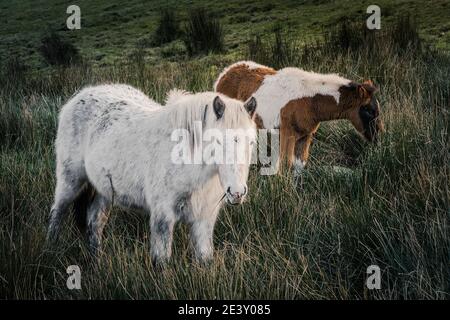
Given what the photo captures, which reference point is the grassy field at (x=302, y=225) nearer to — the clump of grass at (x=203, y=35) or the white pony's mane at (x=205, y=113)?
the white pony's mane at (x=205, y=113)

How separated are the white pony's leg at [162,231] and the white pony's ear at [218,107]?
618 mm

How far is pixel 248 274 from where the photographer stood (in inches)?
117

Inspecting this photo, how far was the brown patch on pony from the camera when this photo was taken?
6.31 meters

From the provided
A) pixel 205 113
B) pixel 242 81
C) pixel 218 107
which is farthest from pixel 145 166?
pixel 242 81

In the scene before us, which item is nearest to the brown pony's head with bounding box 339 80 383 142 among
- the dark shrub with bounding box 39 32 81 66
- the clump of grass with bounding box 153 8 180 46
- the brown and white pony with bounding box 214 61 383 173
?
the brown and white pony with bounding box 214 61 383 173

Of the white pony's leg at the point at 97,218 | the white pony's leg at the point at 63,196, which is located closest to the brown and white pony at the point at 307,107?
the white pony's leg at the point at 97,218

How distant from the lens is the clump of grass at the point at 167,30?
43.3 feet

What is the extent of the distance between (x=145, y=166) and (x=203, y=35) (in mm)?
8024

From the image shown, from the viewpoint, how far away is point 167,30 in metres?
13.3

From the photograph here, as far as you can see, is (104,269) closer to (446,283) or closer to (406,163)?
(446,283)

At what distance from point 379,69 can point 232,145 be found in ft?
17.2

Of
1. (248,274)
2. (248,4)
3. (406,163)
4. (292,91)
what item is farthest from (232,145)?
(248,4)

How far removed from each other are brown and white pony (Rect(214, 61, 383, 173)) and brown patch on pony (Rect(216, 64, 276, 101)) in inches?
11.7

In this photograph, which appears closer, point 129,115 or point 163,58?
point 129,115
